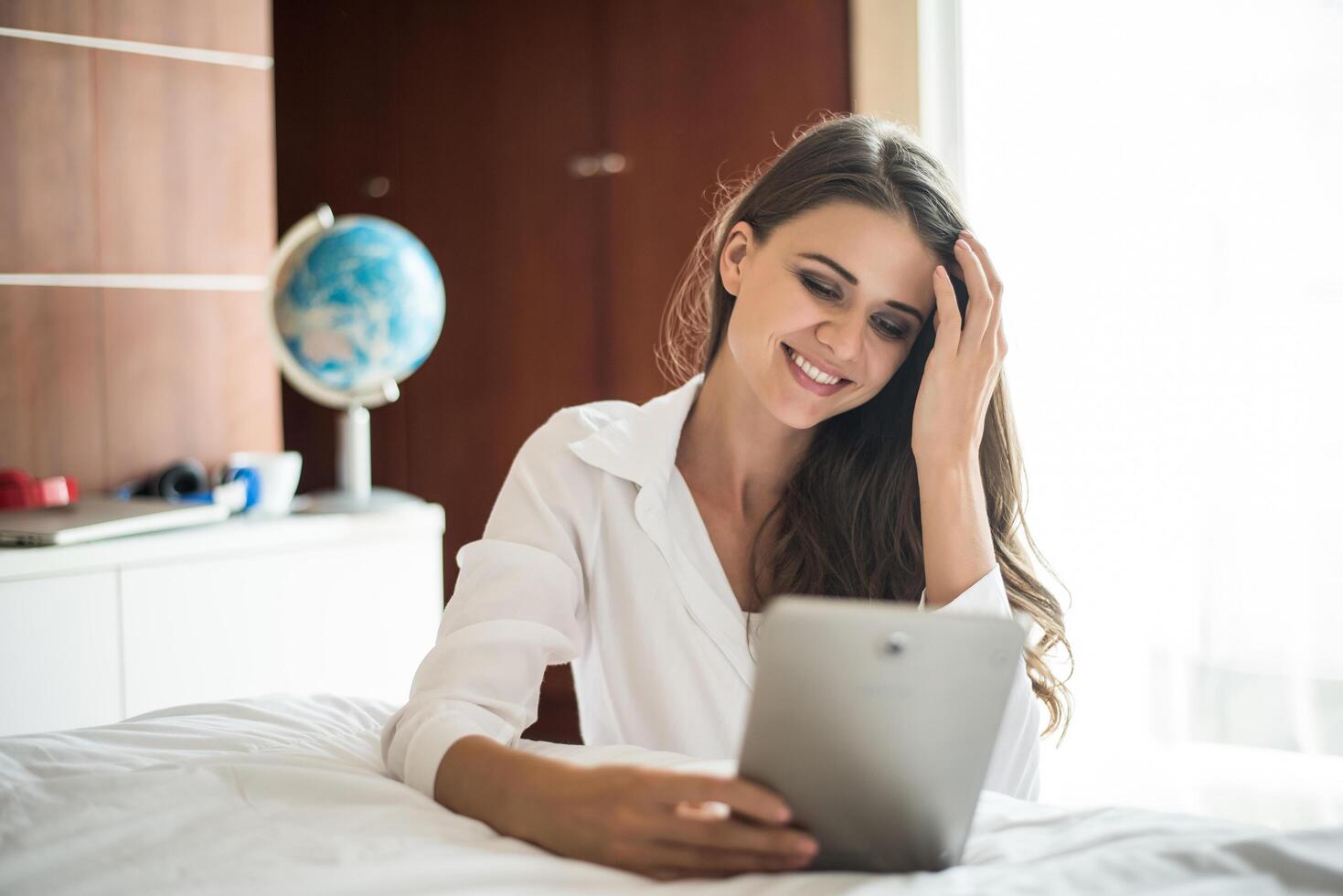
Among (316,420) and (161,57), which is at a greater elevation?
Answer: (161,57)

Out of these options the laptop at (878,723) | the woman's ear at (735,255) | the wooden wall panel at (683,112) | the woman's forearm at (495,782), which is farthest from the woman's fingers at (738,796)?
the wooden wall panel at (683,112)

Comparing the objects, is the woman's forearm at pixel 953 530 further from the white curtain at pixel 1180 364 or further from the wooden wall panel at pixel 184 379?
the wooden wall panel at pixel 184 379

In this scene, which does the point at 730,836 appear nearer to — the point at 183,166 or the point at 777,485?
the point at 777,485

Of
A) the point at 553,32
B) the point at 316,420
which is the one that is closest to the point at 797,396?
the point at 553,32

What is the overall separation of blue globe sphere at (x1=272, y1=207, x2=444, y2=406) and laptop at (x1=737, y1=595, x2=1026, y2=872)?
1.70 metres

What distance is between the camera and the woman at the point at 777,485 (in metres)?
1.17

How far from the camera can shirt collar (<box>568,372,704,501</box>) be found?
1.28 metres

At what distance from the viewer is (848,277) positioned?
125cm

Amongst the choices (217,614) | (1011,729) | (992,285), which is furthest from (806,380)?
(217,614)

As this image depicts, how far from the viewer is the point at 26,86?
2025 millimetres

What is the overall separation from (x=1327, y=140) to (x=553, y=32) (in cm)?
184

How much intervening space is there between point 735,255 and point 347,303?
102 cm

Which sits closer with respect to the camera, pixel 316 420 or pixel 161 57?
pixel 161 57

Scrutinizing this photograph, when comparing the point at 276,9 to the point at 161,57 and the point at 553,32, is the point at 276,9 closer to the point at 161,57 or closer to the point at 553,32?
the point at 553,32
